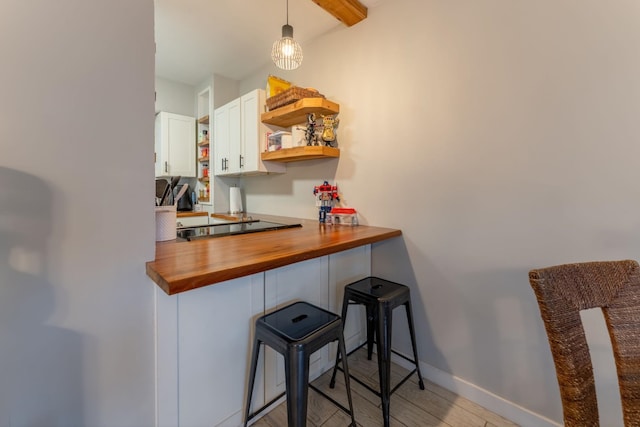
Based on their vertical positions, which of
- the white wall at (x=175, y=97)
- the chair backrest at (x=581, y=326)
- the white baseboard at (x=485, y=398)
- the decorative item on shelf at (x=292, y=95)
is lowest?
the white baseboard at (x=485, y=398)

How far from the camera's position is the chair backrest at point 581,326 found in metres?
0.70

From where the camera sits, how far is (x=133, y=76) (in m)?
0.97

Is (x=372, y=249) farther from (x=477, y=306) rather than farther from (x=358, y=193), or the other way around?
(x=477, y=306)

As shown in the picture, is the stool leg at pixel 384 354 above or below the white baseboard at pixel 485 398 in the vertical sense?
above

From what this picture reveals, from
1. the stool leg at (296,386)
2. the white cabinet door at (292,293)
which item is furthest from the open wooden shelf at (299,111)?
the stool leg at (296,386)

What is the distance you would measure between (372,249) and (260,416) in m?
1.25

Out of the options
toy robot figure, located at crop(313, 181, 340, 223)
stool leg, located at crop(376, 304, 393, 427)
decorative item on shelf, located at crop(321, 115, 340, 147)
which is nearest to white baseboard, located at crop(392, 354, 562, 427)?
stool leg, located at crop(376, 304, 393, 427)

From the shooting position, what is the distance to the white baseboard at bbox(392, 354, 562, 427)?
1368mm

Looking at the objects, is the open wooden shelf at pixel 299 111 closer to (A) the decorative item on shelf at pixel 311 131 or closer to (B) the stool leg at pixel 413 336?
(A) the decorative item on shelf at pixel 311 131

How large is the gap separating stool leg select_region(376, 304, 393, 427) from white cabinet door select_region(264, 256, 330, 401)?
424 mm

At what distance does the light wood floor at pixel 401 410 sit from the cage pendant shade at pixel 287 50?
218 centimetres

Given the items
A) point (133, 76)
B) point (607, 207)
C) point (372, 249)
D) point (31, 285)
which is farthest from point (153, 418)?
point (607, 207)

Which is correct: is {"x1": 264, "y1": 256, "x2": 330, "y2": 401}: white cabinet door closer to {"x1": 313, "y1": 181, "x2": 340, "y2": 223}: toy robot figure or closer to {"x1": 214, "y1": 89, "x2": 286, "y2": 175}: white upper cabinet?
{"x1": 313, "y1": 181, "x2": 340, "y2": 223}: toy robot figure

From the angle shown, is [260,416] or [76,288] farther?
[260,416]
